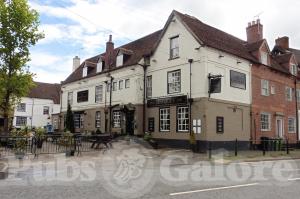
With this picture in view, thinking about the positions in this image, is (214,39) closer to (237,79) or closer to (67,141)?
(237,79)

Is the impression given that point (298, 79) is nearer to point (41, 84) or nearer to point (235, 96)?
point (235, 96)

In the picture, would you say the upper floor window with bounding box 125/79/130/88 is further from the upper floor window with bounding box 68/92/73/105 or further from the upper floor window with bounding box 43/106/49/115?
the upper floor window with bounding box 43/106/49/115

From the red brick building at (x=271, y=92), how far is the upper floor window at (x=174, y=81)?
6685mm

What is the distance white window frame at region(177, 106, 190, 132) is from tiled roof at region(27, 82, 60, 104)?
3752cm

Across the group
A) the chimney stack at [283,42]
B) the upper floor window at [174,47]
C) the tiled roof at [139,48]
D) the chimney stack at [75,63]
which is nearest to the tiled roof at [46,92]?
the chimney stack at [75,63]

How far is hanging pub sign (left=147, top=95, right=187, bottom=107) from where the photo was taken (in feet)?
83.5

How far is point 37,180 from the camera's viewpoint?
1019cm

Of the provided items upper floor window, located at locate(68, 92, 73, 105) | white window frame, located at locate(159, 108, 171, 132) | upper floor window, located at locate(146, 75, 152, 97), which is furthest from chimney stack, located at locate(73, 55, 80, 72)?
white window frame, located at locate(159, 108, 171, 132)

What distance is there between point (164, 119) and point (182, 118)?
194 cm

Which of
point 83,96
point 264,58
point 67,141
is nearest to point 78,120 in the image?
point 83,96

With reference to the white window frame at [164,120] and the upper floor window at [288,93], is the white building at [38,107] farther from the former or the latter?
the upper floor window at [288,93]

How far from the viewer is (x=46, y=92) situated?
5919cm

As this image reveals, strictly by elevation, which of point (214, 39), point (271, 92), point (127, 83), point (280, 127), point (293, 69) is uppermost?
point (214, 39)

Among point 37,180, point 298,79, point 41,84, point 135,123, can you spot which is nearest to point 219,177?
point 37,180
